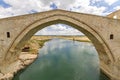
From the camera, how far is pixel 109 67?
634 inches

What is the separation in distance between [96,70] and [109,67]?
11.9 ft

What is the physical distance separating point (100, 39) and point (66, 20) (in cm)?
451

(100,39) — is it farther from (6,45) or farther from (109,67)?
(6,45)

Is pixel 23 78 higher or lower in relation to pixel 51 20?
lower

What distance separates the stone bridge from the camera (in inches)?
617

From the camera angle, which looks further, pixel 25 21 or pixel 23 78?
pixel 23 78

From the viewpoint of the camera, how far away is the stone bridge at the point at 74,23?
617 inches

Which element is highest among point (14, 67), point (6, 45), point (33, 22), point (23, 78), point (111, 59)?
point (33, 22)

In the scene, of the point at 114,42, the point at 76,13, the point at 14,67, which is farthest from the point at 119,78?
the point at 14,67

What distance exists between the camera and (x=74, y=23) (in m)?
16.1

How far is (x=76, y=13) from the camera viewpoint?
15.8 metres

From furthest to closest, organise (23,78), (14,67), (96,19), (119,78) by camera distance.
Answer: (14,67)
(23,78)
(96,19)
(119,78)

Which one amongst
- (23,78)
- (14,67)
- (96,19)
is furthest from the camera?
(14,67)

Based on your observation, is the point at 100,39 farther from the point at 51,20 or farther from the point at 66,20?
the point at 51,20
